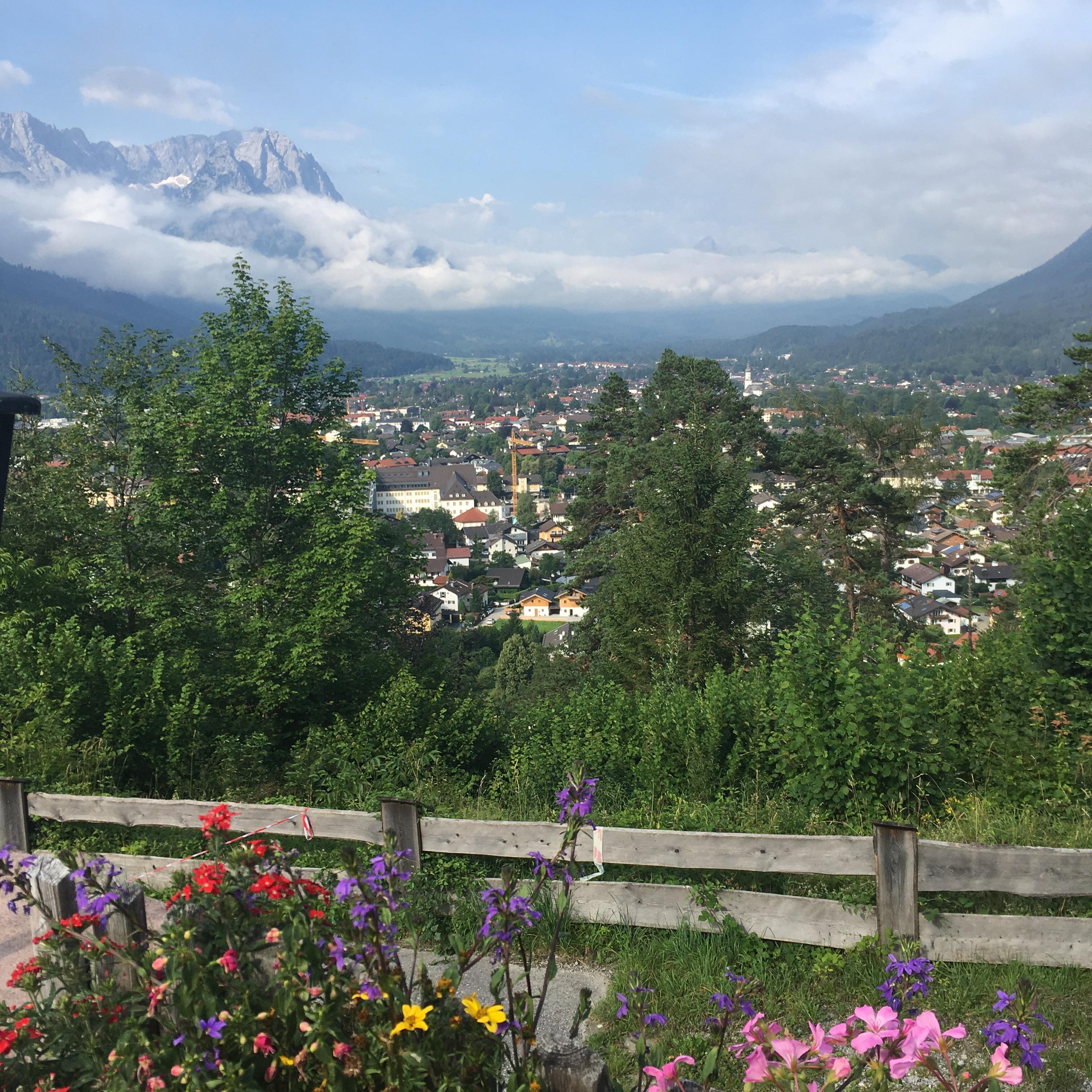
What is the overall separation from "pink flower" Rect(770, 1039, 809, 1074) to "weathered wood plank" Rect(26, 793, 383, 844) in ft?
10.3

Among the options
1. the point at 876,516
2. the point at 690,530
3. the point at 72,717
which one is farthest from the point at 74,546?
the point at 876,516

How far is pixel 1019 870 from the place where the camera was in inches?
149

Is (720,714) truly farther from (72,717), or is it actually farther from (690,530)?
(690,530)

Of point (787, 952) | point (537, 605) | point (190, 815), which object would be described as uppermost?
point (190, 815)

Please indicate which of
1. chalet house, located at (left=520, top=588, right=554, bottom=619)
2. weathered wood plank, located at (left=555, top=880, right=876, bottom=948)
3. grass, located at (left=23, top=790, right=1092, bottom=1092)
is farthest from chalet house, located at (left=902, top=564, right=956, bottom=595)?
weathered wood plank, located at (left=555, top=880, right=876, bottom=948)

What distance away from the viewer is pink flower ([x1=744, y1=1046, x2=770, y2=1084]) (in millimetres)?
1567

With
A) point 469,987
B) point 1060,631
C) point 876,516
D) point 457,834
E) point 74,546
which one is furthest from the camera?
point 876,516

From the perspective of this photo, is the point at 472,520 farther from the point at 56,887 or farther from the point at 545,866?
the point at 545,866

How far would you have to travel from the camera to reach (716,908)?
13.9 ft

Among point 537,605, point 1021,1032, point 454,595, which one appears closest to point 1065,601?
point 1021,1032

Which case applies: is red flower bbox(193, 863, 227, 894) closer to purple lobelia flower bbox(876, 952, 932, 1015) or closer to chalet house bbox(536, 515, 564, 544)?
purple lobelia flower bbox(876, 952, 932, 1015)

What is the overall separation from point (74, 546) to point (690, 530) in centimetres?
1029

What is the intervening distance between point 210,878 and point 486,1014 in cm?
80

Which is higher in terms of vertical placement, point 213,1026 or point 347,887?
point 347,887
